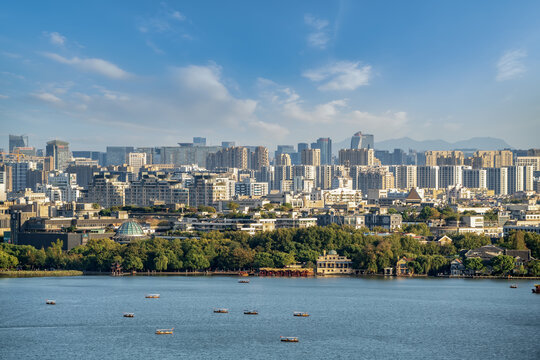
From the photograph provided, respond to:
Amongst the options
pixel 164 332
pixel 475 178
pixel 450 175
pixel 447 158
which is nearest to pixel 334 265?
pixel 164 332

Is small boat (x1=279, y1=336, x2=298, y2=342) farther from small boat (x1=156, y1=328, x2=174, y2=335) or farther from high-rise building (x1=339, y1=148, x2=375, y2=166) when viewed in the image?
high-rise building (x1=339, y1=148, x2=375, y2=166)

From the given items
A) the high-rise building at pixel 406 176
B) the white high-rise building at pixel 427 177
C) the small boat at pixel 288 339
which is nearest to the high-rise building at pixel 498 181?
the white high-rise building at pixel 427 177

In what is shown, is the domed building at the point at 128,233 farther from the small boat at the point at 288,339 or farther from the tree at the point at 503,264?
the small boat at the point at 288,339

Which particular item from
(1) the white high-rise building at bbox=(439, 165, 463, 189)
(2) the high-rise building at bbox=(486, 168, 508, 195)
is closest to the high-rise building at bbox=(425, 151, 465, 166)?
(1) the white high-rise building at bbox=(439, 165, 463, 189)

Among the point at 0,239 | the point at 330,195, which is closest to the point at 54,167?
the point at 330,195

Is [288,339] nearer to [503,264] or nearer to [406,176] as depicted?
[503,264]

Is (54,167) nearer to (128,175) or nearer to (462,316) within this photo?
(128,175)
